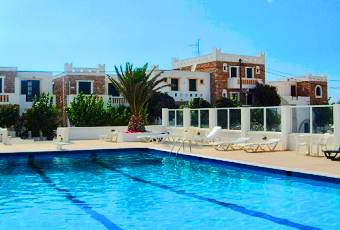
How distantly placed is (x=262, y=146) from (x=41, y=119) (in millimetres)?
16611

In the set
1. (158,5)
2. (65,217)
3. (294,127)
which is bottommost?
(65,217)

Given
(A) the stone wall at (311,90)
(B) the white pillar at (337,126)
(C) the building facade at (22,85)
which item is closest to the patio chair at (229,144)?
(B) the white pillar at (337,126)

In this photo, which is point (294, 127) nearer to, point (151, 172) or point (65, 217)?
point (151, 172)

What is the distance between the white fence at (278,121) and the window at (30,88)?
17.6 meters

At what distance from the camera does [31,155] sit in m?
18.1

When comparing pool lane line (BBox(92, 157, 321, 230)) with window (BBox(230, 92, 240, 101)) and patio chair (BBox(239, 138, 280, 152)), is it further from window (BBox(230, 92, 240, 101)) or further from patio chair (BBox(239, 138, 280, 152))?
window (BBox(230, 92, 240, 101))

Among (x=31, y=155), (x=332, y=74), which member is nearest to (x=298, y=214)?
(x=31, y=155)

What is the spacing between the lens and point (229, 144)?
18750mm

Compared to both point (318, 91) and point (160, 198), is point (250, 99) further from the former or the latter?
point (160, 198)

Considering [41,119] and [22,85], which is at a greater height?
[22,85]

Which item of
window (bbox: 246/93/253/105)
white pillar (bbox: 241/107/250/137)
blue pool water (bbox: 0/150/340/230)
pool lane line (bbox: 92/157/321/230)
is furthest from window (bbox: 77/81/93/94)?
pool lane line (bbox: 92/157/321/230)

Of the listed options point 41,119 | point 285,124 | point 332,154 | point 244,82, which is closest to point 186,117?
point 285,124

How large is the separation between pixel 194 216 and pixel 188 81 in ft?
118

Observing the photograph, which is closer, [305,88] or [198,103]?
[198,103]
